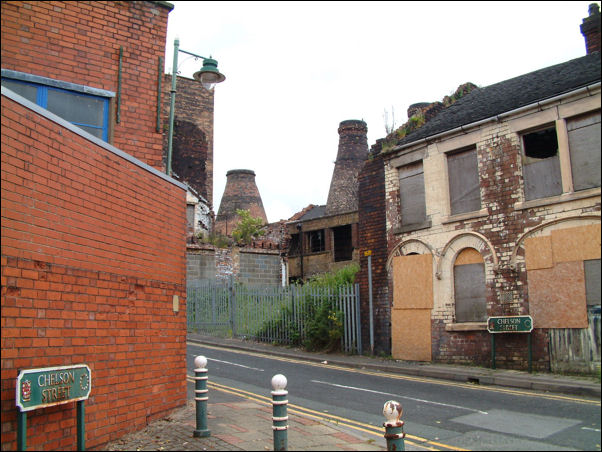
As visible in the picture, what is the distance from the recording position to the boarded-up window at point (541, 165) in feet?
38.5

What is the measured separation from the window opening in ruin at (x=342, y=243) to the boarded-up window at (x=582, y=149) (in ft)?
80.0

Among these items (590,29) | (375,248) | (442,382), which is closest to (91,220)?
(442,382)

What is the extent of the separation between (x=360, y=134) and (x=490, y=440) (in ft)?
132

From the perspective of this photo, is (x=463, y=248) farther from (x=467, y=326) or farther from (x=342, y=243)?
(x=342, y=243)

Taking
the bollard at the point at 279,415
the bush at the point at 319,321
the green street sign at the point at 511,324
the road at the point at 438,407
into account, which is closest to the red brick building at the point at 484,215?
the green street sign at the point at 511,324

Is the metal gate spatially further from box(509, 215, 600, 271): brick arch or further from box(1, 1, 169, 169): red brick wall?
box(1, 1, 169, 169): red brick wall

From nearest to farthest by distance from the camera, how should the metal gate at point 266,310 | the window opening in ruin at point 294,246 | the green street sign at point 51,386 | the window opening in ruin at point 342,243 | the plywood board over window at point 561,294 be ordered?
the green street sign at point 51,386 → the plywood board over window at point 561,294 → the metal gate at point 266,310 → the window opening in ruin at point 342,243 → the window opening in ruin at point 294,246

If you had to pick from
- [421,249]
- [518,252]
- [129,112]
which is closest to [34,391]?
[129,112]

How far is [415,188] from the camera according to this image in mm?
16453

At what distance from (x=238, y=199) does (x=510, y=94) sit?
40.4 meters

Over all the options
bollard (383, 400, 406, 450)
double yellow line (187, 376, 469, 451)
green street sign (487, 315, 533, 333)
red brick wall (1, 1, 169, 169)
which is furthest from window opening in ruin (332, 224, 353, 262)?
bollard (383, 400, 406, 450)

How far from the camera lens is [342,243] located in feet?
117

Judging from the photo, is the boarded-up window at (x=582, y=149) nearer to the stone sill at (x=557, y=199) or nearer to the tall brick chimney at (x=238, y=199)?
the stone sill at (x=557, y=199)

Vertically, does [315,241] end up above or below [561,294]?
above
